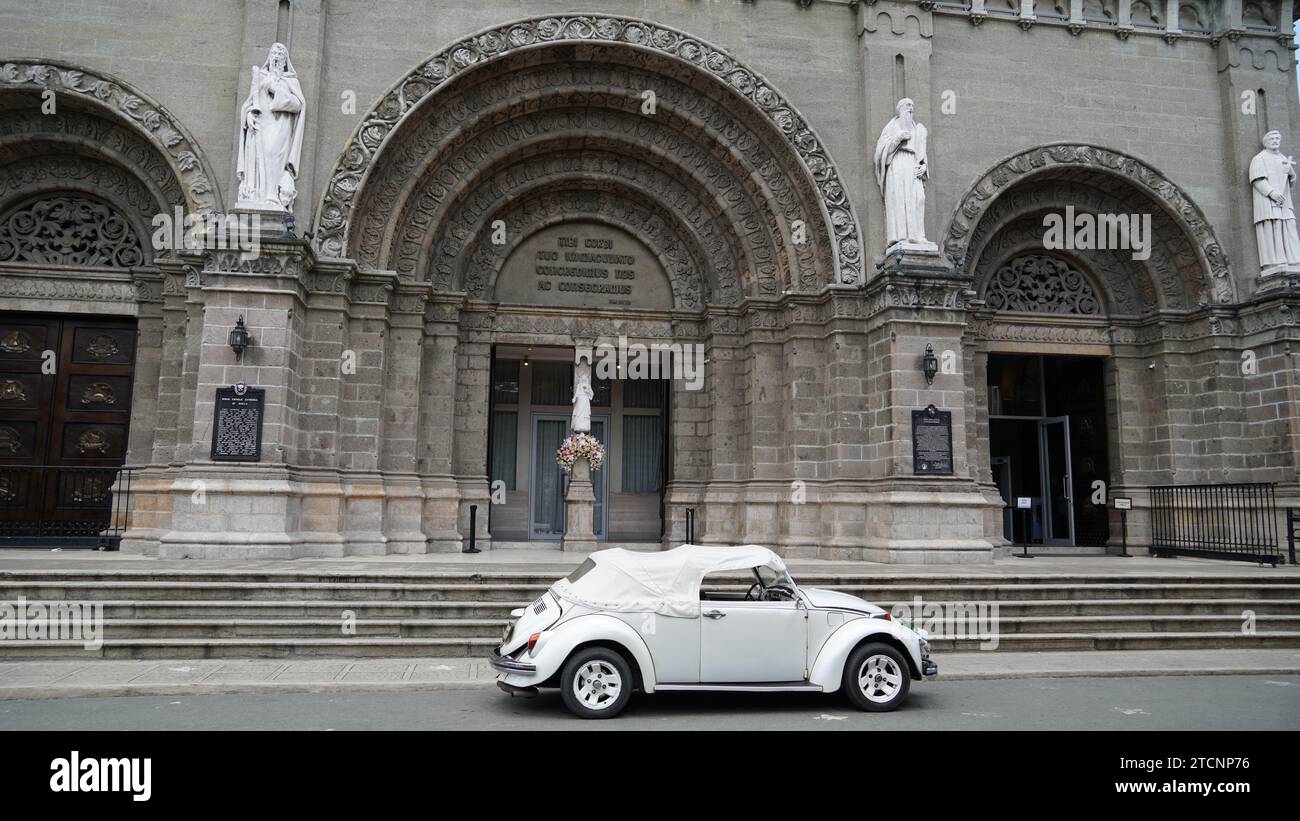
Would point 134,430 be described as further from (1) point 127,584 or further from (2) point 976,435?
(2) point 976,435

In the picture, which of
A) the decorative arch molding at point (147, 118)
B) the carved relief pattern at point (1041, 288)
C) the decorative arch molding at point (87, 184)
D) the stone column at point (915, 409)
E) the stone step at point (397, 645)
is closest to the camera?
the stone step at point (397, 645)

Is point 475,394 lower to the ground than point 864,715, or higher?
higher

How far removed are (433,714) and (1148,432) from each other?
51.9 ft

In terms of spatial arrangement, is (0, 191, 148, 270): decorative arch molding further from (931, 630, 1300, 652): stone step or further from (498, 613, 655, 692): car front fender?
(931, 630, 1300, 652): stone step

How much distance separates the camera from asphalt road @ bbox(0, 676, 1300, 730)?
6.81 meters

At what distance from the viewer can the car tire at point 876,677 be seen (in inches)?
293

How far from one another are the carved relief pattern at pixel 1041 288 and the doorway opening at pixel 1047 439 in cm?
124

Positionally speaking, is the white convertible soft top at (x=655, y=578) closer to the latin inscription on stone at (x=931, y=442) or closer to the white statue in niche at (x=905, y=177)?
the latin inscription on stone at (x=931, y=442)

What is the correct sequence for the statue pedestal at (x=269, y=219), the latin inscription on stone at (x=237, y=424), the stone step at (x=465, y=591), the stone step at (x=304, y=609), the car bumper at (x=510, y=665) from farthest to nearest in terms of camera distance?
the statue pedestal at (x=269, y=219), the latin inscription on stone at (x=237, y=424), the stone step at (x=465, y=591), the stone step at (x=304, y=609), the car bumper at (x=510, y=665)

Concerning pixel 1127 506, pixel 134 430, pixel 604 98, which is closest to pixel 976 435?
pixel 1127 506

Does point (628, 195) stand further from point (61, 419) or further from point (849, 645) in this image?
point (849, 645)

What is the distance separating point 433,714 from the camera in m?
7.14

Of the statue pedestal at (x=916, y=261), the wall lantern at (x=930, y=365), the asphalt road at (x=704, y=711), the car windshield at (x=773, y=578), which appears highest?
the statue pedestal at (x=916, y=261)

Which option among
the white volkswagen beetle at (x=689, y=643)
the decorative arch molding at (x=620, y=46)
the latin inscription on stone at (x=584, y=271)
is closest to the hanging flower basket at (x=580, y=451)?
the latin inscription on stone at (x=584, y=271)
